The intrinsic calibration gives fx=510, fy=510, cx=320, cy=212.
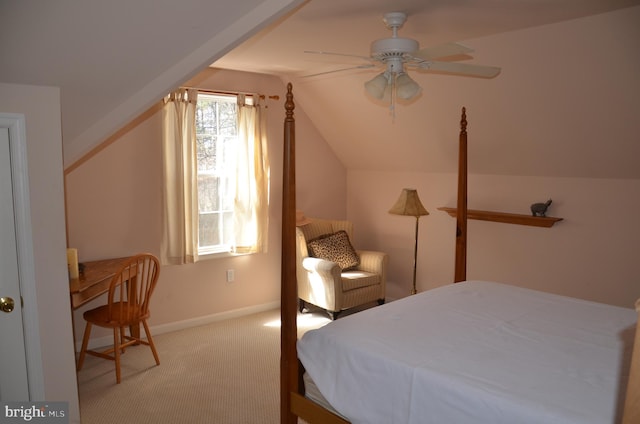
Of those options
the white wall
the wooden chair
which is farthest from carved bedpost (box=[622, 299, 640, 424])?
the wooden chair

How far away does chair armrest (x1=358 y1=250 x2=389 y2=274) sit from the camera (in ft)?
16.5

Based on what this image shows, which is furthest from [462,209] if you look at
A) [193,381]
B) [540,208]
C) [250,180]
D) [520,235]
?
[193,381]

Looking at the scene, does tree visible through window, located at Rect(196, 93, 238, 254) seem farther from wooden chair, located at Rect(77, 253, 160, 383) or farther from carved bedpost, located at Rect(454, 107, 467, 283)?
carved bedpost, located at Rect(454, 107, 467, 283)

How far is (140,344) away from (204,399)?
40.0 inches

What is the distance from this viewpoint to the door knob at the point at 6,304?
2213 millimetres

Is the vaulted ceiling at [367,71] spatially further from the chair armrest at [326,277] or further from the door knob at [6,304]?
the chair armrest at [326,277]

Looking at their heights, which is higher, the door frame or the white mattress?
the door frame

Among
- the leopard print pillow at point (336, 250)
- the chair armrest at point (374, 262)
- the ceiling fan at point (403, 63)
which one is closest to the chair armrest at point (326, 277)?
the leopard print pillow at point (336, 250)

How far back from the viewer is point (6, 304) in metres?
2.22

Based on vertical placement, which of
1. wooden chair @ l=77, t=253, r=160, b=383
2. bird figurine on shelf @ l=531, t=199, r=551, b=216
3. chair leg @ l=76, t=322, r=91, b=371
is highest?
bird figurine on shelf @ l=531, t=199, r=551, b=216

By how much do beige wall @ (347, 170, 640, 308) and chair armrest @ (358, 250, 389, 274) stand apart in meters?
0.41

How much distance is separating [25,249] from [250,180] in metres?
2.74

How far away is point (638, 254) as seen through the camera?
12.1ft

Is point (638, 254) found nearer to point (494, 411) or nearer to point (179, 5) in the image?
point (494, 411)
